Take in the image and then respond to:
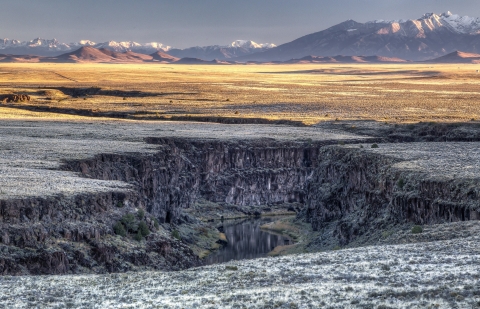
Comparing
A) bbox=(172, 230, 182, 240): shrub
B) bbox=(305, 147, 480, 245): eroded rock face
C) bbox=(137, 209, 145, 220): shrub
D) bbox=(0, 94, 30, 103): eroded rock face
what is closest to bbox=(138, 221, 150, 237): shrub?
bbox=(137, 209, 145, 220): shrub

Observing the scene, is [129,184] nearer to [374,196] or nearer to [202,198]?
[374,196]

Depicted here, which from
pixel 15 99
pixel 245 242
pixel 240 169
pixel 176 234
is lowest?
pixel 245 242

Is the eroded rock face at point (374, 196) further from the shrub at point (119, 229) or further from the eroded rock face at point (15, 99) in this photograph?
the eroded rock face at point (15, 99)

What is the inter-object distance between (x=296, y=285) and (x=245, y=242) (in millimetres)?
26371

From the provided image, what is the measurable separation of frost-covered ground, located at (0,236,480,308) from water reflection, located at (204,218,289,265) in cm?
1743

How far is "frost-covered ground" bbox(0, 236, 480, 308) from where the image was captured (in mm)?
18469

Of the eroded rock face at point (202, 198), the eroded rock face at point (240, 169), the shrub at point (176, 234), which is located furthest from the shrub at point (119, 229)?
the eroded rock face at point (240, 169)

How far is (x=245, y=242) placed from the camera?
152 ft

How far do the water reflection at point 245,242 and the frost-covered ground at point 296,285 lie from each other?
57.2 ft

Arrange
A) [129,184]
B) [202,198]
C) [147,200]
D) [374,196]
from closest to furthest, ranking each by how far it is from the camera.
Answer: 1. [129,184]
2. [374,196]
3. [147,200]
4. [202,198]

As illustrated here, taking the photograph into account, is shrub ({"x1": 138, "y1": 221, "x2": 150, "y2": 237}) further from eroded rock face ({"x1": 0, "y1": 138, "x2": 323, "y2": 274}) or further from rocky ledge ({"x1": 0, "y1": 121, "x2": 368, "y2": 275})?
eroded rock face ({"x1": 0, "y1": 138, "x2": 323, "y2": 274})

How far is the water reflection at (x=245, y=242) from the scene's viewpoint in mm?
42500

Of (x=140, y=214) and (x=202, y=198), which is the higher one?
(x=140, y=214)

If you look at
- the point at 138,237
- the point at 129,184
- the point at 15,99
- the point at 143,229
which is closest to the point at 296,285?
the point at 138,237
